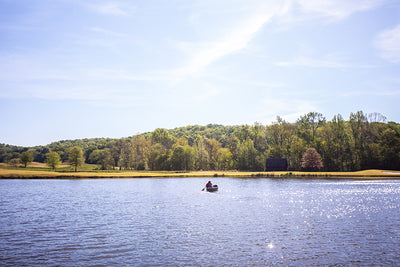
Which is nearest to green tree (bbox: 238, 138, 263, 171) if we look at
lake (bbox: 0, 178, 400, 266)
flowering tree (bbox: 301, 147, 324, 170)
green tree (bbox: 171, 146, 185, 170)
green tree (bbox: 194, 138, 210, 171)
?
green tree (bbox: 194, 138, 210, 171)

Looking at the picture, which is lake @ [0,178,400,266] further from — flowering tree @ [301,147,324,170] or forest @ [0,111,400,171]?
forest @ [0,111,400,171]

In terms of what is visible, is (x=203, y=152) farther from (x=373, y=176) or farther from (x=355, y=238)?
(x=355, y=238)

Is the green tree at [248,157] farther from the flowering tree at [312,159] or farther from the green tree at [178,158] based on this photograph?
the green tree at [178,158]

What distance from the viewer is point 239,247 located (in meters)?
23.0

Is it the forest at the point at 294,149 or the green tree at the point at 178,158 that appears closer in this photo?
the forest at the point at 294,149

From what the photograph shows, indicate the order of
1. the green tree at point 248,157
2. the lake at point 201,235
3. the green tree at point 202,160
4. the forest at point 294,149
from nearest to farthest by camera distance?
the lake at point 201,235 → the forest at point 294,149 → the green tree at point 248,157 → the green tree at point 202,160

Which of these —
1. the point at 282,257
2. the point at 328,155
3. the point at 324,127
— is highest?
the point at 324,127

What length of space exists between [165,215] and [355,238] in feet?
67.7

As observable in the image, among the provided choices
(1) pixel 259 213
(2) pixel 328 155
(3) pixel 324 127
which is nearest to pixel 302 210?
(1) pixel 259 213

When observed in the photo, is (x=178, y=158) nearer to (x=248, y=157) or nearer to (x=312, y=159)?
(x=248, y=157)

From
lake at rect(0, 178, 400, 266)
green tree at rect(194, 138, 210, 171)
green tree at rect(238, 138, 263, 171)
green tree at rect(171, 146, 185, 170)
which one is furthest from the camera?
green tree at rect(194, 138, 210, 171)

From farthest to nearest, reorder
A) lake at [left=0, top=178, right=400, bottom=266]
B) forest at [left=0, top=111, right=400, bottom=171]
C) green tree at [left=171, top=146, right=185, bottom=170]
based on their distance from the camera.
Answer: green tree at [left=171, top=146, right=185, bottom=170] < forest at [left=0, top=111, right=400, bottom=171] < lake at [left=0, top=178, right=400, bottom=266]

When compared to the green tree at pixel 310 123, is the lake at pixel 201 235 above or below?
below

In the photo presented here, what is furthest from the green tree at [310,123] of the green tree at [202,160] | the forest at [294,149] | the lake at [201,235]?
the lake at [201,235]
